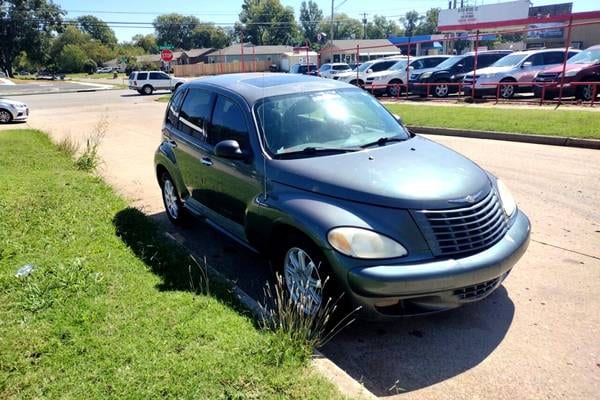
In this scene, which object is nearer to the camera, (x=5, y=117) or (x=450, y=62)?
(x=5, y=117)

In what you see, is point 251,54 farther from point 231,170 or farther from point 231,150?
point 231,150

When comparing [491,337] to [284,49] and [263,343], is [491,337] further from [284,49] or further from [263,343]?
[284,49]

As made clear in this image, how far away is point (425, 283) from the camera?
3.14 m

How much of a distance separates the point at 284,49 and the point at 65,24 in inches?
1734

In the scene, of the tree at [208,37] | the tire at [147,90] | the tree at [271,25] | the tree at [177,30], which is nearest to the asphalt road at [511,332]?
the tire at [147,90]

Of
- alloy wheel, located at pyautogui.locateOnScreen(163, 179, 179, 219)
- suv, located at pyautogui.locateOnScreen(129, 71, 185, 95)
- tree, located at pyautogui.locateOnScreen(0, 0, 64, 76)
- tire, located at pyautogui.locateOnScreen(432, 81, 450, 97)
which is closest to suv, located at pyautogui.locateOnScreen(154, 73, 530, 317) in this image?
alloy wheel, located at pyautogui.locateOnScreen(163, 179, 179, 219)

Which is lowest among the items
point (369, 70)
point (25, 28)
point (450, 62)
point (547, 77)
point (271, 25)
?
point (547, 77)

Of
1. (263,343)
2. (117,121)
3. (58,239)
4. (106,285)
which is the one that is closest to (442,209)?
(263,343)

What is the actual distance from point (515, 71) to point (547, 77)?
1445 mm

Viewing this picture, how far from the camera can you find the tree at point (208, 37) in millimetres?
131500

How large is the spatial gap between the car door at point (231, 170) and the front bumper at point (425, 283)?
4.47 ft

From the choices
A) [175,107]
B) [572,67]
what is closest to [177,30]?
[572,67]

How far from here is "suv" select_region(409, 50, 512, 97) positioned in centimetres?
2080

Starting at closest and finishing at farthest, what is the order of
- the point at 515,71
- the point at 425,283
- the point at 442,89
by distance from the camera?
the point at 425,283, the point at 515,71, the point at 442,89
